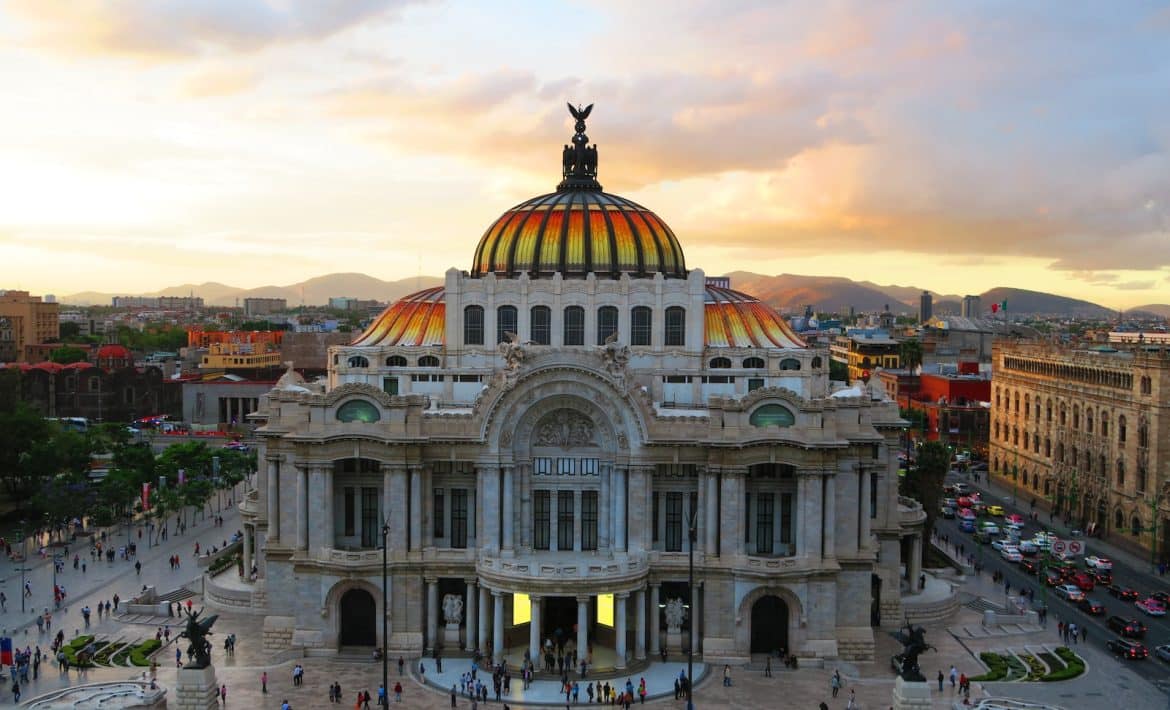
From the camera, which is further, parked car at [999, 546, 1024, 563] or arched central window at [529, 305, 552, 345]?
parked car at [999, 546, 1024, 563]

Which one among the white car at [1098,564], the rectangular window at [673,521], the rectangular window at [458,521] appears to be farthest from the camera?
the white car at [1098,564]

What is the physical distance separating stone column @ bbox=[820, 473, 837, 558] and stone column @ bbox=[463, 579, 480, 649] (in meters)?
19.9

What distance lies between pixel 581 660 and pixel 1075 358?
68.4 meters

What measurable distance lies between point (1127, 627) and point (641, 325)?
35.4 metres

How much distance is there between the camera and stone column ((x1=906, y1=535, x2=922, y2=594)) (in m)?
72.1

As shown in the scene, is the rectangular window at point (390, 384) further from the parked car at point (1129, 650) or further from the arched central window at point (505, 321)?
the parked car at point (1129, 650)

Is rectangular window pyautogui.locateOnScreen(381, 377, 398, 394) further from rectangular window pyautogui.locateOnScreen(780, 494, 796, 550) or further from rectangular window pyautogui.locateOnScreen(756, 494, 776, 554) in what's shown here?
rectangular window pyautogui.locateOnScreen(780, 494, 796, 550)

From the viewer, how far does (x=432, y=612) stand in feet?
203

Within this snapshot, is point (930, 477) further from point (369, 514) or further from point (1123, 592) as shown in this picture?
point (369, 514)

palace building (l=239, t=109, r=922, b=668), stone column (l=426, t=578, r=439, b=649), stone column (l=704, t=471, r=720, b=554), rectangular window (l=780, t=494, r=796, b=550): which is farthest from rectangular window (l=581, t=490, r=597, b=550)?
rectangular window (l=780, t=494, r=796, b=550)

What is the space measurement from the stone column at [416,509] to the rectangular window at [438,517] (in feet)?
4.76

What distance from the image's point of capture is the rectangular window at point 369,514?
208ft

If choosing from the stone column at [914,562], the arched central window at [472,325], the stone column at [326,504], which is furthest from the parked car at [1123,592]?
the stone column at [326,504]

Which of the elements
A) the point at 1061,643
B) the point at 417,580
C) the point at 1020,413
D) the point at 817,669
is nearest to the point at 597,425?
the point at 417,580
